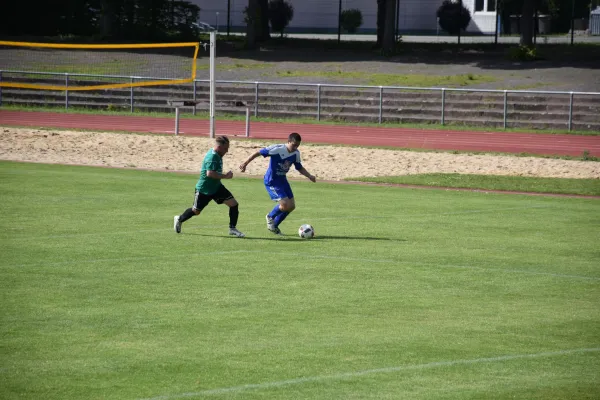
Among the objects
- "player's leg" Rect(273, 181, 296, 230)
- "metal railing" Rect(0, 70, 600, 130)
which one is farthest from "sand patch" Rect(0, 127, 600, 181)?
"player's leg" Rect(273, 181, 296, 230)

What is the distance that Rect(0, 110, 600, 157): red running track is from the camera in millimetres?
33188

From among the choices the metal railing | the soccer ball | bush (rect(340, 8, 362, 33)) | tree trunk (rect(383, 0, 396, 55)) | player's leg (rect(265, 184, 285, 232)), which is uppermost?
bush (rect(340, 8, 362, 33))

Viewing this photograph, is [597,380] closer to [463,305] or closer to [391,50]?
[463,305]

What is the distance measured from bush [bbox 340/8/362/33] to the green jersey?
54.3m

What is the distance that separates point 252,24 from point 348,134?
20270mm

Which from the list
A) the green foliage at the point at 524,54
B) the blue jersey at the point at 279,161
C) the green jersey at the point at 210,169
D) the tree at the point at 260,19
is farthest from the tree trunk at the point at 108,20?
the green jersey at the point at 210,169

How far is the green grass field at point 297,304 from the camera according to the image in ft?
27.0

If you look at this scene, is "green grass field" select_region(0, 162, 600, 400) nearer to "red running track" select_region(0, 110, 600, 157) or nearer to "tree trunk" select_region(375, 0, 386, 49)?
"red running track" select_region(0, 110, 600, 157)

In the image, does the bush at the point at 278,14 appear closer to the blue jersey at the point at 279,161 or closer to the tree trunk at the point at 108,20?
the tree trunk at the point at 108,20

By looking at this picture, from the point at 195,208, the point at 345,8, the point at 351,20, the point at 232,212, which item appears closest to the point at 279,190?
the point at 232,212

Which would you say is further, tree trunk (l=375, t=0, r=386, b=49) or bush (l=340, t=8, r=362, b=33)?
bush (l=340, t=8, r=362, b=33)

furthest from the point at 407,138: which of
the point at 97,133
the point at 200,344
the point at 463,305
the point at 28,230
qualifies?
the point at 200,344

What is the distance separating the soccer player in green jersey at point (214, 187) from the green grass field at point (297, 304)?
0.99 feet

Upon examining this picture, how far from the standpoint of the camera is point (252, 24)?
54.9 meters
